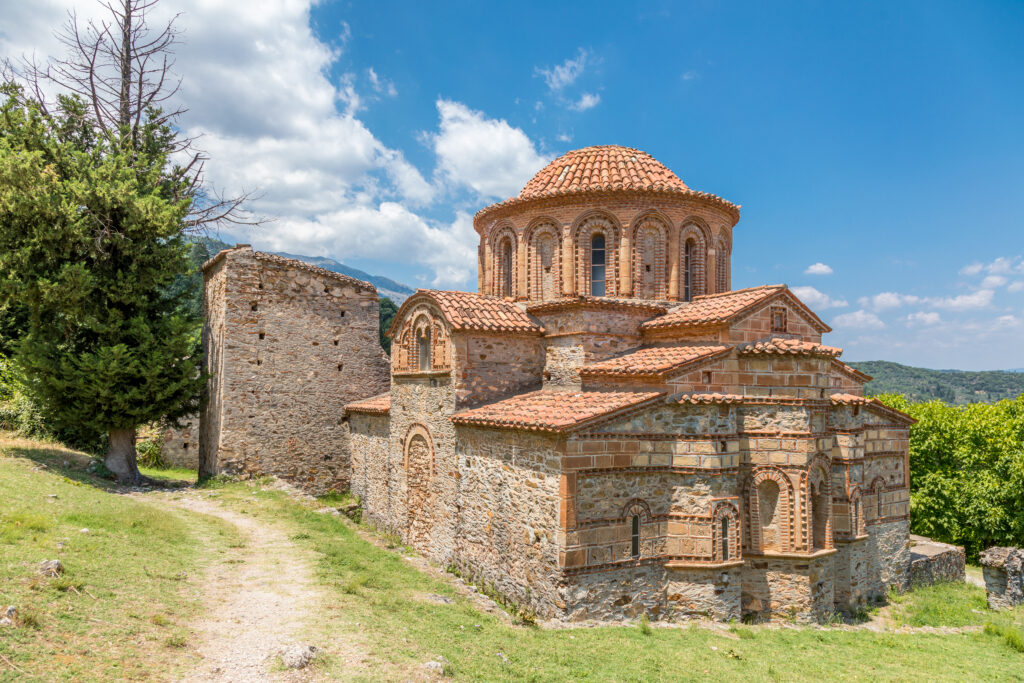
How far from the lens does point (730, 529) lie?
1089 cm

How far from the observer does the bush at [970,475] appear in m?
18.0

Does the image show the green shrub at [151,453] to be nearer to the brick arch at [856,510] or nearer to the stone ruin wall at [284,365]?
the stone ruin wall at [284,365]

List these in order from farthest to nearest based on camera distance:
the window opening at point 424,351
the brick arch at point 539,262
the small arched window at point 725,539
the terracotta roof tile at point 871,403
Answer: the brick arch at point 539,262 < the window opening at point 424,351 < the terracotta roof tile at point 871,403 < the small arched window at point 725,539

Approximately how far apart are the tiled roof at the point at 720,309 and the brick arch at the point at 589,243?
1.85 metres

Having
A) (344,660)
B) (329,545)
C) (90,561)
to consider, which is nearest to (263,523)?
(329,545)

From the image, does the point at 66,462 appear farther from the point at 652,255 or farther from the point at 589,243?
the point at 652,255

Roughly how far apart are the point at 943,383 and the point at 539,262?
129 meters

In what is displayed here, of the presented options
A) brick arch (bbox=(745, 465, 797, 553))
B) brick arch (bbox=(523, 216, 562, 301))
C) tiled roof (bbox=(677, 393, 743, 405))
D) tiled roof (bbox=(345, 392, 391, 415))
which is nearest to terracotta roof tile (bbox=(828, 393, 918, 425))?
brick arch (bbox=(745, 465, 797, 553))

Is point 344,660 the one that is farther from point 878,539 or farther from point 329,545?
point 878,539

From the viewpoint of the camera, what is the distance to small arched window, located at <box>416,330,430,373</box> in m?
14.7

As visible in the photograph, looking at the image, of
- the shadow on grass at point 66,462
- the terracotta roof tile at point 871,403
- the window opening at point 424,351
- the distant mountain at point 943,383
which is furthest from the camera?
the distant mountain at point 943,383

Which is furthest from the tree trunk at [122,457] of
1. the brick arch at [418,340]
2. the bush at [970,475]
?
the bush at [970,475]

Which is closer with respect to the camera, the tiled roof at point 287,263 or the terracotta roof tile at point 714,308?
the terracotta roof tile at point 714,308

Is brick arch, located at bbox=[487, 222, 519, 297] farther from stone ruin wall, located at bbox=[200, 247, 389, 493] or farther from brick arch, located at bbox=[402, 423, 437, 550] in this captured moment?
stone ruin wall, located at bbox=[200, 247, 389, 493]
